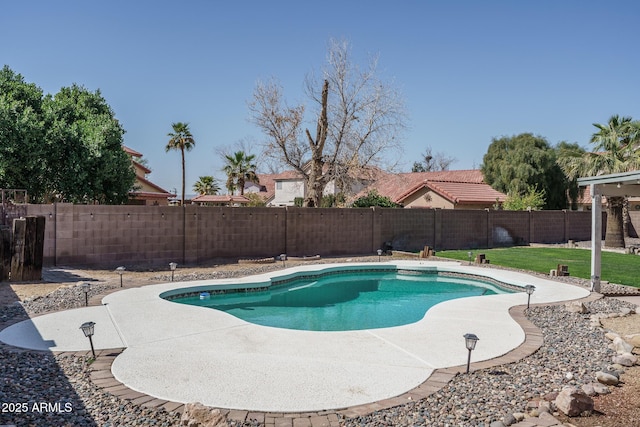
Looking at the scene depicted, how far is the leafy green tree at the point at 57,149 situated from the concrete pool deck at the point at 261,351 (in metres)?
10.5

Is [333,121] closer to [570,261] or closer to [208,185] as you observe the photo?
[570,261]

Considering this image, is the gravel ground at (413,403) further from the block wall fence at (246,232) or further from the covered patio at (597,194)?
the block wall fence at (246,232)

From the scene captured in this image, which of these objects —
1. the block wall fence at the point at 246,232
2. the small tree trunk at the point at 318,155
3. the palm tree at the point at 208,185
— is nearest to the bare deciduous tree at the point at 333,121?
the small tree trunk at the point at 318,155

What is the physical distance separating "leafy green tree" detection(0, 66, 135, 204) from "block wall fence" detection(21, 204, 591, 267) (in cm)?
512

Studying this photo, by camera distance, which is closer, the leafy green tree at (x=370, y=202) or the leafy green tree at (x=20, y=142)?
the leafy green tree at (x=20, y=142)

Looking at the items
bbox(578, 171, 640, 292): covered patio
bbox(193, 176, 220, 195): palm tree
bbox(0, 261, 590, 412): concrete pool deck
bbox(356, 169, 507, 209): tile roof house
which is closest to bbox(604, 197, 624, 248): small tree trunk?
bbox(356, 169, 507, 209): tile roof house

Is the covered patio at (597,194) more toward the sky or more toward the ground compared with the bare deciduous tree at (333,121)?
more toward the ground

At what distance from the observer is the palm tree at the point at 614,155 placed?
73.2 feet

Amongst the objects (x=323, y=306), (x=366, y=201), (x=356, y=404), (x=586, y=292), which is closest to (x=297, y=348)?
(x=356, y=404)

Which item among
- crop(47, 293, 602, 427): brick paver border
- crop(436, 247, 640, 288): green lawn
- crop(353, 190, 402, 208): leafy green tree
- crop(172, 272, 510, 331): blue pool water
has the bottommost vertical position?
crop(172, 272, 510, 331): blue pool water

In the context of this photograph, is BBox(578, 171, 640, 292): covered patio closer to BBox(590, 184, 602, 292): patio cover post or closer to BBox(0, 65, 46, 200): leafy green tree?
BBox(590, 184, 602, 292): patio cover post

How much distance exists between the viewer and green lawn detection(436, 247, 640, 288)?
13563 mm

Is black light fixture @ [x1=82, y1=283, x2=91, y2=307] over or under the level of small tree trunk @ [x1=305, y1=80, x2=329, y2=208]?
under

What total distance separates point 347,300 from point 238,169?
37.1m
